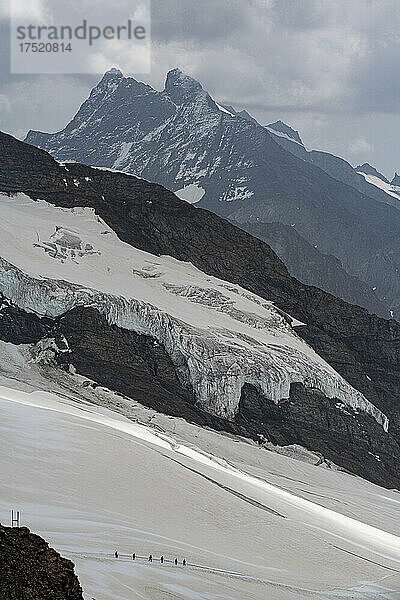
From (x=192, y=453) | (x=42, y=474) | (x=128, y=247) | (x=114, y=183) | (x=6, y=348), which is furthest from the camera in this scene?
(x=114, y=183)

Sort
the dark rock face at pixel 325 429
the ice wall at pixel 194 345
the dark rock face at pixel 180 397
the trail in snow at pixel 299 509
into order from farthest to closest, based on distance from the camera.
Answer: the dark rock face at pixel 325 429 → the ice wall at pixel 194 345 → the dark rock face at pixel 180 397 → the trail in snow at pixel 299 509

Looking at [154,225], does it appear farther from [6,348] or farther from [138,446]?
[138,446]

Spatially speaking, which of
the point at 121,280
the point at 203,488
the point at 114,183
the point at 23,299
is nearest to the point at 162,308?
the point at 121,280

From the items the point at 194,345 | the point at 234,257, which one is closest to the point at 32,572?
the point at 194,345

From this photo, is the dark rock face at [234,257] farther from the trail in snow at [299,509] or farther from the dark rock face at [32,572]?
the dark rock face at [32,572]

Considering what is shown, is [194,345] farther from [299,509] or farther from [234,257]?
[299,509]

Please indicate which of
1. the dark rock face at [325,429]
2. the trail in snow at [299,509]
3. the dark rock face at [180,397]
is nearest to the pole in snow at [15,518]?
the trail in snow at [299,509]
